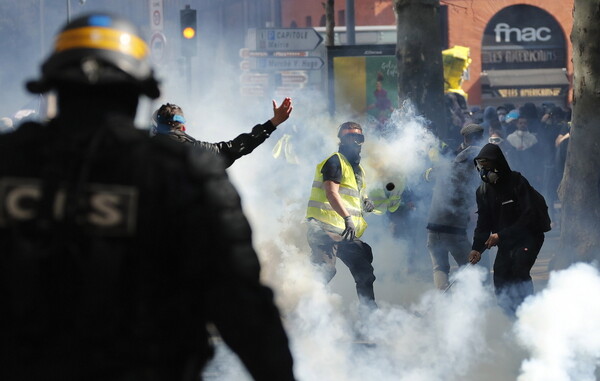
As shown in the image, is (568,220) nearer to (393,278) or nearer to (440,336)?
(393,278)

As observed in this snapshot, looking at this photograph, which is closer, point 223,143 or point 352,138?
point 223,143

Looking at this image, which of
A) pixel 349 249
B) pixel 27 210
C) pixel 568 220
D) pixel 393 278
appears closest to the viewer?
pixel 27 210

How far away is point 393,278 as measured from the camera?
1137cm

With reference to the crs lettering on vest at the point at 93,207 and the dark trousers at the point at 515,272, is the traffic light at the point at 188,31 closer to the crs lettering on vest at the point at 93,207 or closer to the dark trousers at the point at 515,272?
the dark trousers at the point at 515,272

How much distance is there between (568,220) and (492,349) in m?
3.16

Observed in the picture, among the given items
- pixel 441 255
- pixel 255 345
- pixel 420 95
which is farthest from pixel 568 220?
pixel 255 345

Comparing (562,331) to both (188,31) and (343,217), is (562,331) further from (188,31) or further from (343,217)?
(188,31)

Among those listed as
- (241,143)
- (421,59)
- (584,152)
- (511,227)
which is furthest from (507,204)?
(421,59)

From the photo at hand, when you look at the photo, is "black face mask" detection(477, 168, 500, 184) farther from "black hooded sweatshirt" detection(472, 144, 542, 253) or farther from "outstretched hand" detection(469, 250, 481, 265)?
"outstretched hand" detection(469, 250, 481, 265)

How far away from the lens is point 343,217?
8617mm

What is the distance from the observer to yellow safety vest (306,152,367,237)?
8.73 metres

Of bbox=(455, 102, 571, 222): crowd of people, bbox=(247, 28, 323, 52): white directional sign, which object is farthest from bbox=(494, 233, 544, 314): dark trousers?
bbox=(247, 28, 323, 52): white directional sign

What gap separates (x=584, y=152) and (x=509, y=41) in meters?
25.3

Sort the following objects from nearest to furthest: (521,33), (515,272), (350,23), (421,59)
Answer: (515,272) → (421,59) → (350,23) → (521,33)
